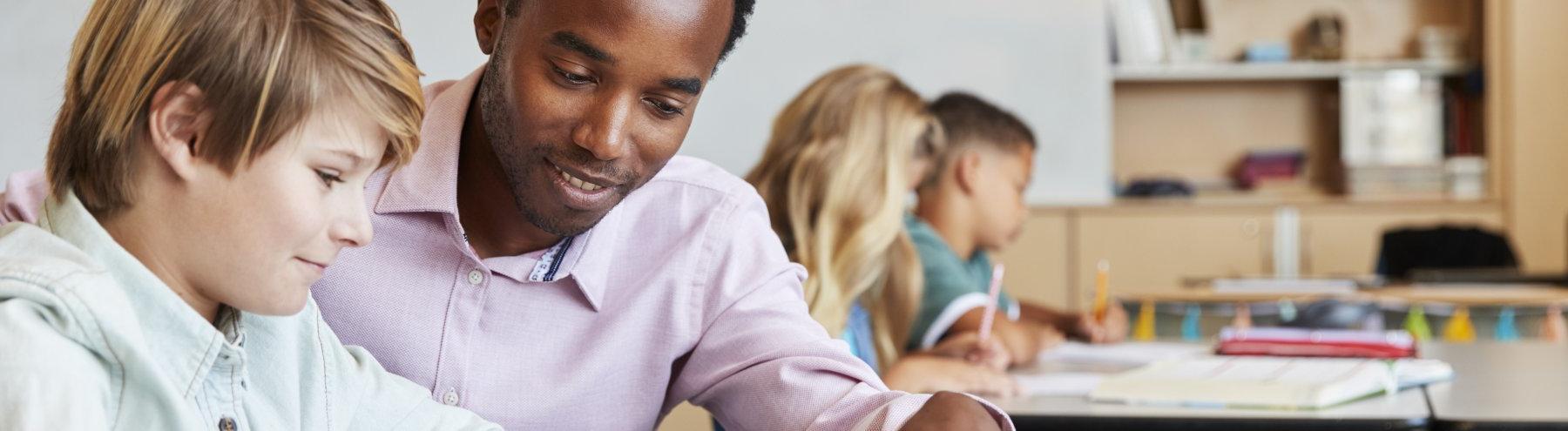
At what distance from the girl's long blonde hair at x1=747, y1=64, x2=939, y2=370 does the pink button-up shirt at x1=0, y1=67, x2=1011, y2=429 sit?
824 millimetres

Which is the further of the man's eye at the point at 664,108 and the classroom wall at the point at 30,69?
the classroom wall at the point at 30,69

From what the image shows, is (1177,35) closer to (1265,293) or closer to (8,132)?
(1265,293)

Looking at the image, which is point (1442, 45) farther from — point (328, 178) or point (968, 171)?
point (328, 178)

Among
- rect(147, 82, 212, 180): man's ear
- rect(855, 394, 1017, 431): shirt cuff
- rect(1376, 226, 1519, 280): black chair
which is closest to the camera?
rect(147, 82, 212, 180): man's ear

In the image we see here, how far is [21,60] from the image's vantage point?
1310mm

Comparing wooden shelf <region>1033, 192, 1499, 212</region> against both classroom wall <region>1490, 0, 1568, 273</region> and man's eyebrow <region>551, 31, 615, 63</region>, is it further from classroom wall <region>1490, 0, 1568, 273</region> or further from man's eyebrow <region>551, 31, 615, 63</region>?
man's eyebrow <region>551, 31, 615, 63</region>

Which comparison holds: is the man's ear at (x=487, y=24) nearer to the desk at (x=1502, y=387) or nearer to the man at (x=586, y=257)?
the man at (x=586, y=257)

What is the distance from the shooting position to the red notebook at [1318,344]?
206cm

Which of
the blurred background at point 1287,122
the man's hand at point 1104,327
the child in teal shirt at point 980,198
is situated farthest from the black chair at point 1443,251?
the man's hand at point 1104,327

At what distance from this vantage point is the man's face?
3.06ft

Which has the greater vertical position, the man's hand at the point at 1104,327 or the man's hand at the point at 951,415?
the man's hand at the point at 951,415

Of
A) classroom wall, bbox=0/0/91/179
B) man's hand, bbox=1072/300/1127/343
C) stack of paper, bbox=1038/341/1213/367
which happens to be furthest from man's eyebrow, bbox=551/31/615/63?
man's hand, bbox=1072/300/1127/343

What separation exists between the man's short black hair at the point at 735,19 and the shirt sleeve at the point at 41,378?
0.41m

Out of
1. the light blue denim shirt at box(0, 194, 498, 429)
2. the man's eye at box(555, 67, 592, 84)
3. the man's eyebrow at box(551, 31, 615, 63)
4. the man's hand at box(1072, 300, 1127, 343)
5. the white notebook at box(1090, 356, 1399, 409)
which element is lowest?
the man's hand at box(1072, 300, 1127, 343)
